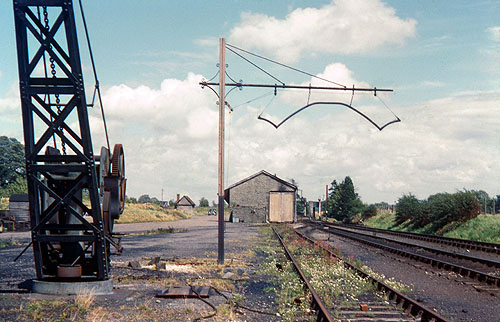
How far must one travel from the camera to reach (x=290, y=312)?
7352 mm

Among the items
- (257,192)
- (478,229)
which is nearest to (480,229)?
(478,229)

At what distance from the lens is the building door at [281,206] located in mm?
53844

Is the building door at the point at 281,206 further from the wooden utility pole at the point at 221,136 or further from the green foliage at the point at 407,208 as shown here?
the wooden utility pole at the point at 221,136

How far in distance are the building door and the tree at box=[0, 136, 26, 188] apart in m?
48.3

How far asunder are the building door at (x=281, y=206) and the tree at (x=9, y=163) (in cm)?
4830

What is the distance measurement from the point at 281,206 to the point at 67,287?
45669mm

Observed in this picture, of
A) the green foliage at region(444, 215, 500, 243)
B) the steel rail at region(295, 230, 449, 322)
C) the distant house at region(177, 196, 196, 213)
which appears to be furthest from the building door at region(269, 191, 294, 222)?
the distant house at region(177, 196, 196, 213)

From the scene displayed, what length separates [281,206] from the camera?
54.3 metres

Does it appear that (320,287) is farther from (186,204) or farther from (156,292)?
(186,204)

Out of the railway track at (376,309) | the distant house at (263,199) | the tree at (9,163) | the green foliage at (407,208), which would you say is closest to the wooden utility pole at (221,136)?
the railway track at (376,309)

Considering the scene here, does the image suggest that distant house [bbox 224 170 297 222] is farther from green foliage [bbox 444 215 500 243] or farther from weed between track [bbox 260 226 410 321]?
weed between track [bbox 260 226 410 321]

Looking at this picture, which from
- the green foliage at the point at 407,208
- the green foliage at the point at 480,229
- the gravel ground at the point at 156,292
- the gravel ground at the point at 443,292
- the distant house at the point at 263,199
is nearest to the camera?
the gravel ground at the point at 156,292

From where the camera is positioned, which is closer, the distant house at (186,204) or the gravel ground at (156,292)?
the gravel ground at (156,292)

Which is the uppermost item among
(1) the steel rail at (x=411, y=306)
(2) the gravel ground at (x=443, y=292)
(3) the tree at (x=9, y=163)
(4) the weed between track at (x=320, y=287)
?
(3) the tree at (x=9, y=163)
